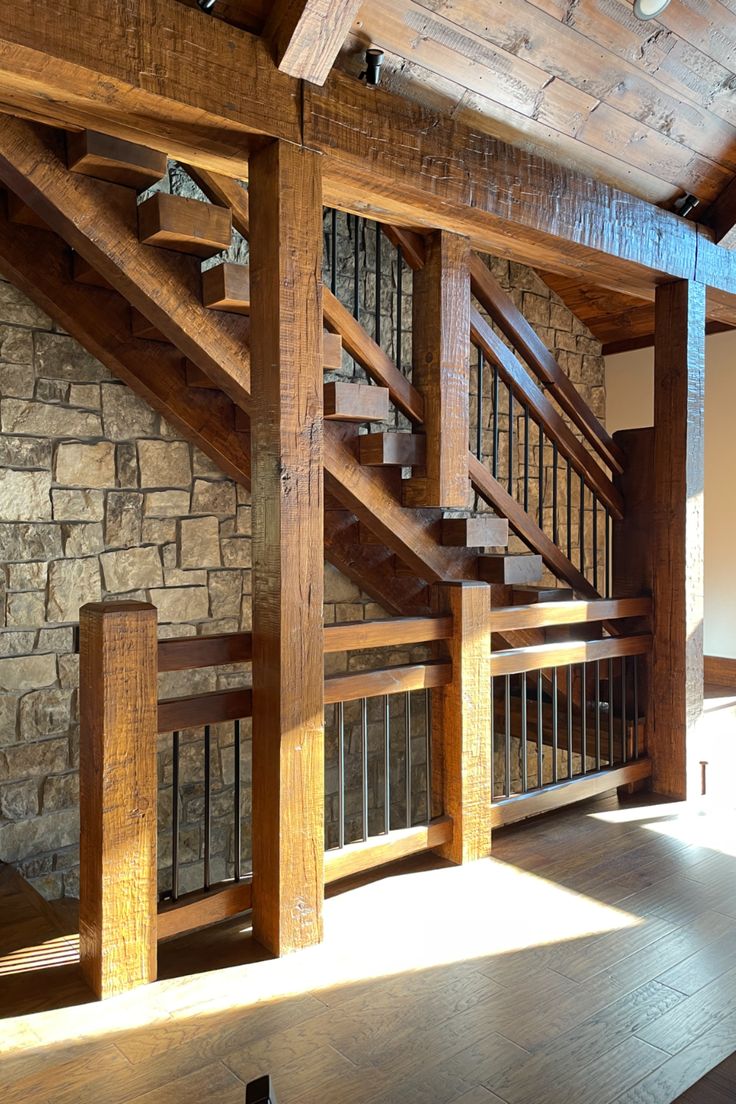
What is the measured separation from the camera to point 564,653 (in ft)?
11.4

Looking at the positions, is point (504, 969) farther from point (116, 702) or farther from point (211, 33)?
point (211, 33)

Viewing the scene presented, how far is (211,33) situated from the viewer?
86.3 inches

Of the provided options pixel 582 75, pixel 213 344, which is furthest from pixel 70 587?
pixel 582 75

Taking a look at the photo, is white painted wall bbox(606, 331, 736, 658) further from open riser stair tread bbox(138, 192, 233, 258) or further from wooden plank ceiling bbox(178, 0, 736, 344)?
open riser stair tread bbox(138, 192, 233, 258)

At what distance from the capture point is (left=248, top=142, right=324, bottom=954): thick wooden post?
7.81 ft

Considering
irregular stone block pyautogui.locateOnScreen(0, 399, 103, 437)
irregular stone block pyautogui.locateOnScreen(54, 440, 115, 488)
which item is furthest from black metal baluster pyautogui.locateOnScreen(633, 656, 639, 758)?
irregular stone block pyautogui.locateOnScreen(0, 399, 103, 437)

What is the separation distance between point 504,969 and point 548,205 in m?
2.52

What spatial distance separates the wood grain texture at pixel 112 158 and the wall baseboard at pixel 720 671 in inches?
189

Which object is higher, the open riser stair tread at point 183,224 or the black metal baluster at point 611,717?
the open riser stair tread at point 183,224

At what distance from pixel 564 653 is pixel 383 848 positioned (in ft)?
3.72

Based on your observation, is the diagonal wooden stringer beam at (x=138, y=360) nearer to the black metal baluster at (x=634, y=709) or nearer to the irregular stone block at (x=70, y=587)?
the irregular stone block at (x=70, y=587)

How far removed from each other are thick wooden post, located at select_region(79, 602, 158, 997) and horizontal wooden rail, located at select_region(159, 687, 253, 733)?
0.25ft

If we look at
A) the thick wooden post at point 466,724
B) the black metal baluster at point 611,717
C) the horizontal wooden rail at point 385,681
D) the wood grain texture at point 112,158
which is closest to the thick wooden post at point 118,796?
the horizontal wooden rail at point 385,681

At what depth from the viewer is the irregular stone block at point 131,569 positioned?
372 cm
